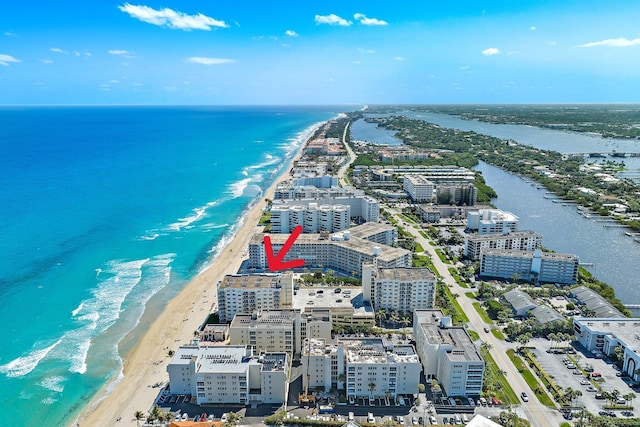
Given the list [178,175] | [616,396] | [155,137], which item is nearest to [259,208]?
[178,175]

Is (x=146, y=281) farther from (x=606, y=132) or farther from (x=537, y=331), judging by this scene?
(x=606, y=132)

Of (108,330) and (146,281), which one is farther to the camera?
(146,281)

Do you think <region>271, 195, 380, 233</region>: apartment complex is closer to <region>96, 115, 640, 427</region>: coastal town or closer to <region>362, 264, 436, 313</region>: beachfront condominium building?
<region>96, 115, 640, 427</region>: coastal town

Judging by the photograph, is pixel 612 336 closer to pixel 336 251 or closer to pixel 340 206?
pixel 336 251

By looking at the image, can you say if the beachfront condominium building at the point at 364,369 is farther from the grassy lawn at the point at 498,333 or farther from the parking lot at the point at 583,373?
the parking lot at the point at 583,373

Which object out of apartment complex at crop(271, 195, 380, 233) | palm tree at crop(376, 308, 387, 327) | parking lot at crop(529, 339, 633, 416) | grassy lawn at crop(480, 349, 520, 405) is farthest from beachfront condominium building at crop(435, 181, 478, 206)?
grassy lawn at crop(480, 349, 520, 405)

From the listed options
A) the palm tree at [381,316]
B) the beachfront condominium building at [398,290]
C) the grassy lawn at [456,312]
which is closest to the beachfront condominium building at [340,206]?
the grassy lawn at [456,312]
